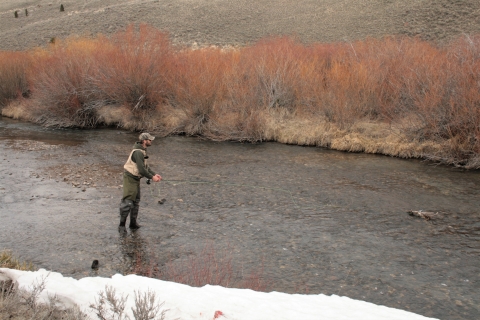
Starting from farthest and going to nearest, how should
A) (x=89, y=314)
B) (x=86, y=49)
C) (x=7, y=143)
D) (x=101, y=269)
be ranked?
1. (x=86, y=49)
2. (x=7, y=143)
3. (x=101, y=269)
4. (x=89, y=314)

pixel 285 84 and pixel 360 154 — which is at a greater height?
pixel 285 84

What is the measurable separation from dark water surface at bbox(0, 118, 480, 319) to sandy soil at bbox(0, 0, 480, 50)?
27.8 meters

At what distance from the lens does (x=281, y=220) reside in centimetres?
1062

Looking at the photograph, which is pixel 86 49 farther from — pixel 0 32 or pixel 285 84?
pixel 0 32

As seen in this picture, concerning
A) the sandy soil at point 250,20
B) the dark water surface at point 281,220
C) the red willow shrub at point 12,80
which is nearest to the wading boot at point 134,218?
the dark water surface at point 281,220

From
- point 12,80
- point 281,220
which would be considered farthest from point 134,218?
point 12,80

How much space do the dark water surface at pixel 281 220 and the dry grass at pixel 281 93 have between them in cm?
201

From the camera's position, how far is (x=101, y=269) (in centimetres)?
785

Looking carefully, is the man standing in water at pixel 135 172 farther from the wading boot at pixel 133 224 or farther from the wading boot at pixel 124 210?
the wading boot at pixel 133 224

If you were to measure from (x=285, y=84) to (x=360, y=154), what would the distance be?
6455 mm

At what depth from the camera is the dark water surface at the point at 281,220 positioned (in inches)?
309

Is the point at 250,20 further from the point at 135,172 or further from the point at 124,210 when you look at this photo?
the point at 124,210

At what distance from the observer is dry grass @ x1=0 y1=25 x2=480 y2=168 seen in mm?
17141

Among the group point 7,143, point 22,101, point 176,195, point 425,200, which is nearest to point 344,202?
point 425,200
